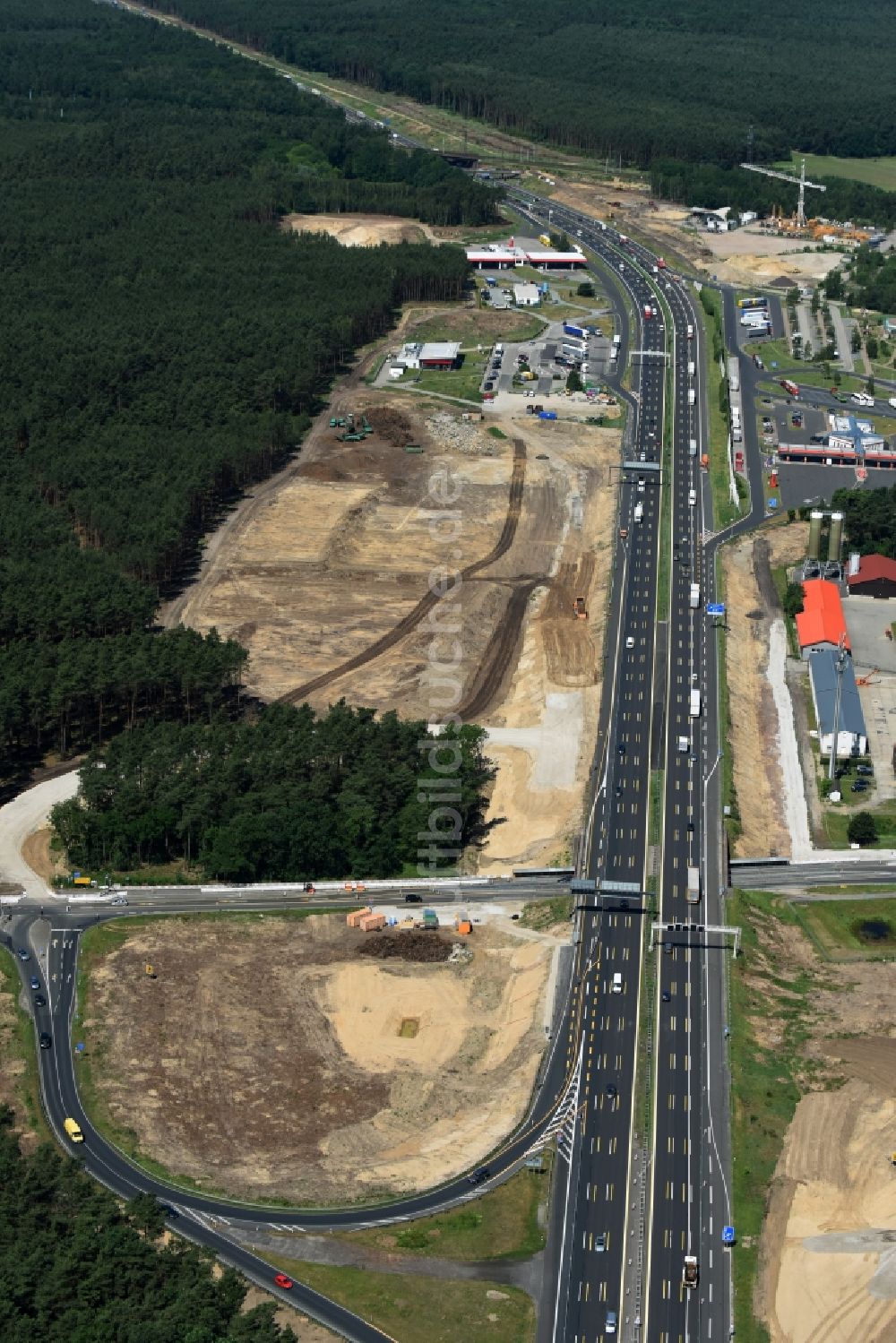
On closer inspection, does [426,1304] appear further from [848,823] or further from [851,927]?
[848,823]

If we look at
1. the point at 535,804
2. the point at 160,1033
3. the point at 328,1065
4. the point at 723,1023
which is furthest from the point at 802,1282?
the point at 535,804

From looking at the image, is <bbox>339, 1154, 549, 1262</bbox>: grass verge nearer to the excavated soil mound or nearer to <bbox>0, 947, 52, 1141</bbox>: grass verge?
<bbox>0, 947, 52, 1141</bbox>: grass verge

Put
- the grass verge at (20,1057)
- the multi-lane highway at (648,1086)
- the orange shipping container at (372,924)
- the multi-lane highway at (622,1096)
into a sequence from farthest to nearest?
the orange shipping container at (372,924)
the grass verge at (20,1057)
the multi-lane highway at (622,1096)
the multi-lane highway at (648,1086)

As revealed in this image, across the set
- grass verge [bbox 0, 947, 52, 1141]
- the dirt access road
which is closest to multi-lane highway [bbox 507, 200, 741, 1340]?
the dirt access road

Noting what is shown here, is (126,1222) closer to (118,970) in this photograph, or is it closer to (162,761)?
(118,970)

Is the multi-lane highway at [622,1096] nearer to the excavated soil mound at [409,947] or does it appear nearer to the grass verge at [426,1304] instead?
the grass verge at [426,1304]

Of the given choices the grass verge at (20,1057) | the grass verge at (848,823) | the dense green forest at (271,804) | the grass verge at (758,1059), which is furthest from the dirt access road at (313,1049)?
the grass verge at (848,823)
